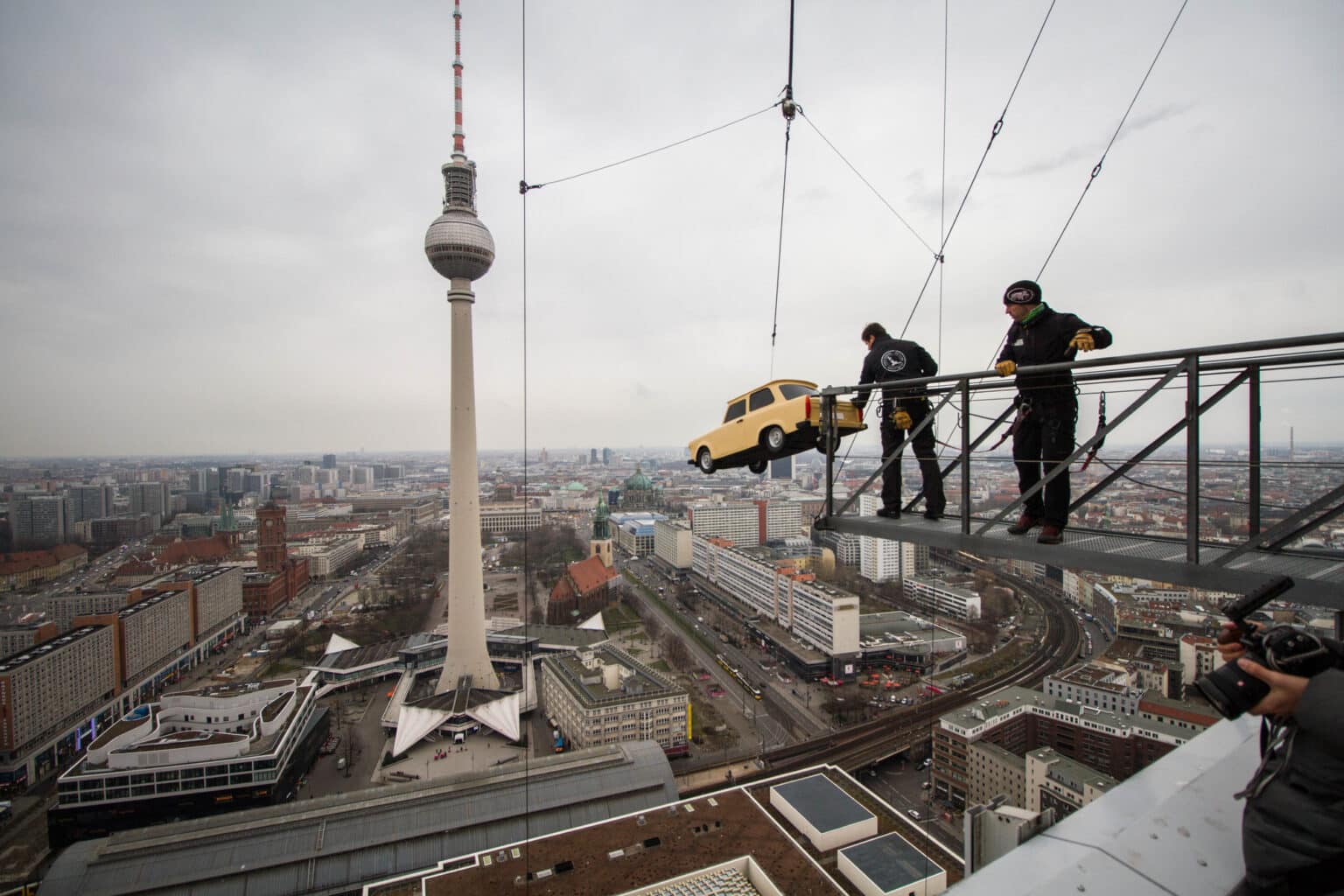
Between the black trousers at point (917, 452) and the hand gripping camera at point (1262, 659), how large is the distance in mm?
1659

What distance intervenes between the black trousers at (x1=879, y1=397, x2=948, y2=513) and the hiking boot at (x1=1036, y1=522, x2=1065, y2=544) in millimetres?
591

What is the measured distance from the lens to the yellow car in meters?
3.09

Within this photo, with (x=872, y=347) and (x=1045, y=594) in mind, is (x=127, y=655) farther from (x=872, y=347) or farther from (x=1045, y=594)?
(x=1045, y=594)

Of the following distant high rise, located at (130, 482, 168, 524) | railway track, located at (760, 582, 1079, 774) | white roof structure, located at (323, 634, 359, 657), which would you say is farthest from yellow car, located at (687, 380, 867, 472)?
distant high rise, located at (130, 482, 168, 524)

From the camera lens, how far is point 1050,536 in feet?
6.48

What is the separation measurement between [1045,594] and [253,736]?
963 inches

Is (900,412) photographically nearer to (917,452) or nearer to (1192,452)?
(917,452)

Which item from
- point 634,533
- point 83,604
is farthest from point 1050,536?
point 634,533

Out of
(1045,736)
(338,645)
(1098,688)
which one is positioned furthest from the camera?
(338,645)

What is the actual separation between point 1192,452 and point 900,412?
103 centimetres

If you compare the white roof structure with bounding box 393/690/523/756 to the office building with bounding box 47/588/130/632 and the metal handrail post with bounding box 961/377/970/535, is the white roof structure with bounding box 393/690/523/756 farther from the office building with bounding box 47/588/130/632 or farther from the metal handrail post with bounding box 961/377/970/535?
the metal handrail post with bounding box 961/377/970/535

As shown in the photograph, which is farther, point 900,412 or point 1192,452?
point 900,412

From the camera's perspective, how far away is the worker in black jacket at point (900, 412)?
2.58 m

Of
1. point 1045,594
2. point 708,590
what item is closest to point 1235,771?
point 1045,594
